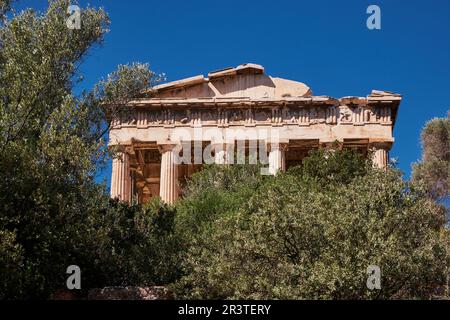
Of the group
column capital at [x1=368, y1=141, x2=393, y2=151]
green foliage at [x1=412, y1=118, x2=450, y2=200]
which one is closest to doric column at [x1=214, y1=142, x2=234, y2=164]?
column capital at [x1=368, y1=141, x2=393, y2=151]

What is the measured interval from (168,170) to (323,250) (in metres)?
20.4

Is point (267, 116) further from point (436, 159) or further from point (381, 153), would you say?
point (436, 159)

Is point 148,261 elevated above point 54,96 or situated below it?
below

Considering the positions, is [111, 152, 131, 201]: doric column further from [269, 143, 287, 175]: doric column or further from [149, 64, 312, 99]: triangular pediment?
[269, 143, 287, 175]: doric column

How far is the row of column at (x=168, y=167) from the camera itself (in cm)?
3444

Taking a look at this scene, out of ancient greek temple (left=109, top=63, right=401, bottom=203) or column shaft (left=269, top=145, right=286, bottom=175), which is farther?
ancient greek temple (left=109, top=63, right=401, bottom=203)

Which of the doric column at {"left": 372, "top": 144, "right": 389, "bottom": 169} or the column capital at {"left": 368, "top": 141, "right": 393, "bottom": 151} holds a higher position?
the column capital at {"left": 368, "top": 141, "right": 393, "bottom": 151}

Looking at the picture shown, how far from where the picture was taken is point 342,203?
16547 millimetres

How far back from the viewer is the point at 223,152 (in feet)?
114

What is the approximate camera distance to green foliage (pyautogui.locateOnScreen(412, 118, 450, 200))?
40062 millimetres

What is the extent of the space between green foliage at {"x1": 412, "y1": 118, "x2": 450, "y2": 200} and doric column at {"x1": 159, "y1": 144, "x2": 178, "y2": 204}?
1197 cm
